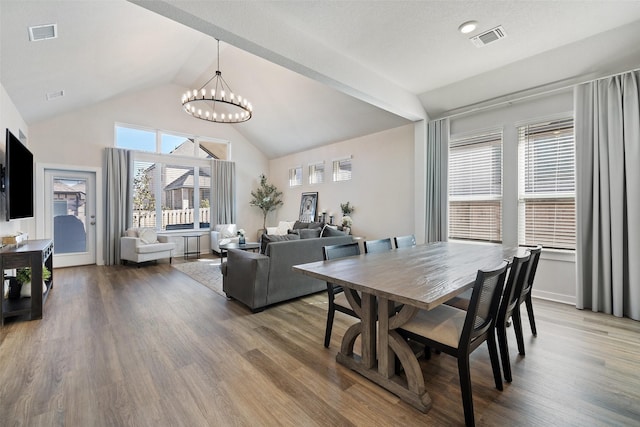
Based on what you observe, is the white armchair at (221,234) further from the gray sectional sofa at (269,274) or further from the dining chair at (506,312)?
the dining chair at (506,312)

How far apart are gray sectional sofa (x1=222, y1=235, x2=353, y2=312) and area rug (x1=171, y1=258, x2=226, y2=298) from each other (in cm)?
59

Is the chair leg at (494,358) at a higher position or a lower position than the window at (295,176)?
lower

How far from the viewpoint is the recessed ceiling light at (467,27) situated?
268 cm

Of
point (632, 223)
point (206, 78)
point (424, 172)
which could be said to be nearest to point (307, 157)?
point (206, 78)

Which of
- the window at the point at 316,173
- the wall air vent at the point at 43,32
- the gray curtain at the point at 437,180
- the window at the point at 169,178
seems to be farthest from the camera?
the window at the point at 316,173

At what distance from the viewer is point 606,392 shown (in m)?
1.78

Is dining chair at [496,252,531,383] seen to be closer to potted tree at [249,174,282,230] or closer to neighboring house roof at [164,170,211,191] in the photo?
potted tree at [249,174,282,230]

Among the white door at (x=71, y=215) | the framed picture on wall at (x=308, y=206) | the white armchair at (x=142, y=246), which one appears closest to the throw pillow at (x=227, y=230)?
the white armchair at (x=142, y=246)

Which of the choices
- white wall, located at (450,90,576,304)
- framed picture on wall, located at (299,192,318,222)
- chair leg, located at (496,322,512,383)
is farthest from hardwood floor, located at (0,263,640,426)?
framed picture on wall, located at (299,192,318,222)

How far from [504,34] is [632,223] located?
242 centimetres

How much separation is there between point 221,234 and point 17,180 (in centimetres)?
391

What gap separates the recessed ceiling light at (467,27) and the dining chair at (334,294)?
2.42 m

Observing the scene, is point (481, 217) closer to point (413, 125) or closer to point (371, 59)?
point (413, 125)

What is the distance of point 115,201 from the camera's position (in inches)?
235
